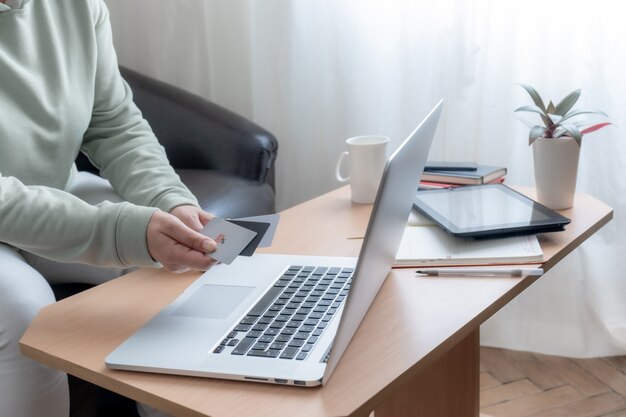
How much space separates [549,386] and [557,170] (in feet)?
2.34

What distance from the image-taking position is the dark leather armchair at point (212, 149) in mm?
1741

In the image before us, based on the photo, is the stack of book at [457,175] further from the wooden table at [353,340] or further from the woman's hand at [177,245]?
the woman's hand at [177,245]

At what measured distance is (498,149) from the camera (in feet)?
6.35

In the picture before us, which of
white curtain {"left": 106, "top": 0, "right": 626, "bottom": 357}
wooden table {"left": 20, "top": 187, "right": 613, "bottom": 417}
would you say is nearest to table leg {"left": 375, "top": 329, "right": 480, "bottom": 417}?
wooden table {"left": 20, "top": 187, "right": 613, "bottom": 417}

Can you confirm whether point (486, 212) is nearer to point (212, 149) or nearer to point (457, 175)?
point (457, 175)

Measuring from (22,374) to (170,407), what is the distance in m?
0.39

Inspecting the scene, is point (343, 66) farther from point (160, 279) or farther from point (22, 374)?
point (22, 374)

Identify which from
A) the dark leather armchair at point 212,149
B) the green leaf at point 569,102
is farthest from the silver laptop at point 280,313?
the dark leather armchair at point 212,149

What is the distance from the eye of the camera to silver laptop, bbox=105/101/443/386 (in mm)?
829

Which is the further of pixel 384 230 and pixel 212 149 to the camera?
pixel 212 149

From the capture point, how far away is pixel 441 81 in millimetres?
1948

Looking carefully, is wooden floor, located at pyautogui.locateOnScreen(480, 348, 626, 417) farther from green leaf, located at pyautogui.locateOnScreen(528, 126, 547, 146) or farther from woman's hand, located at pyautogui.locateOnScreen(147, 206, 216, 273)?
woman's hand, located at pyautogui.locateOnScreen(147, 206, 216, 273)

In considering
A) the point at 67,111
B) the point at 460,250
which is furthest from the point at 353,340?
the point at 67,111

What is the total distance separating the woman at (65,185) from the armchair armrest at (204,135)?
0.36 meters
